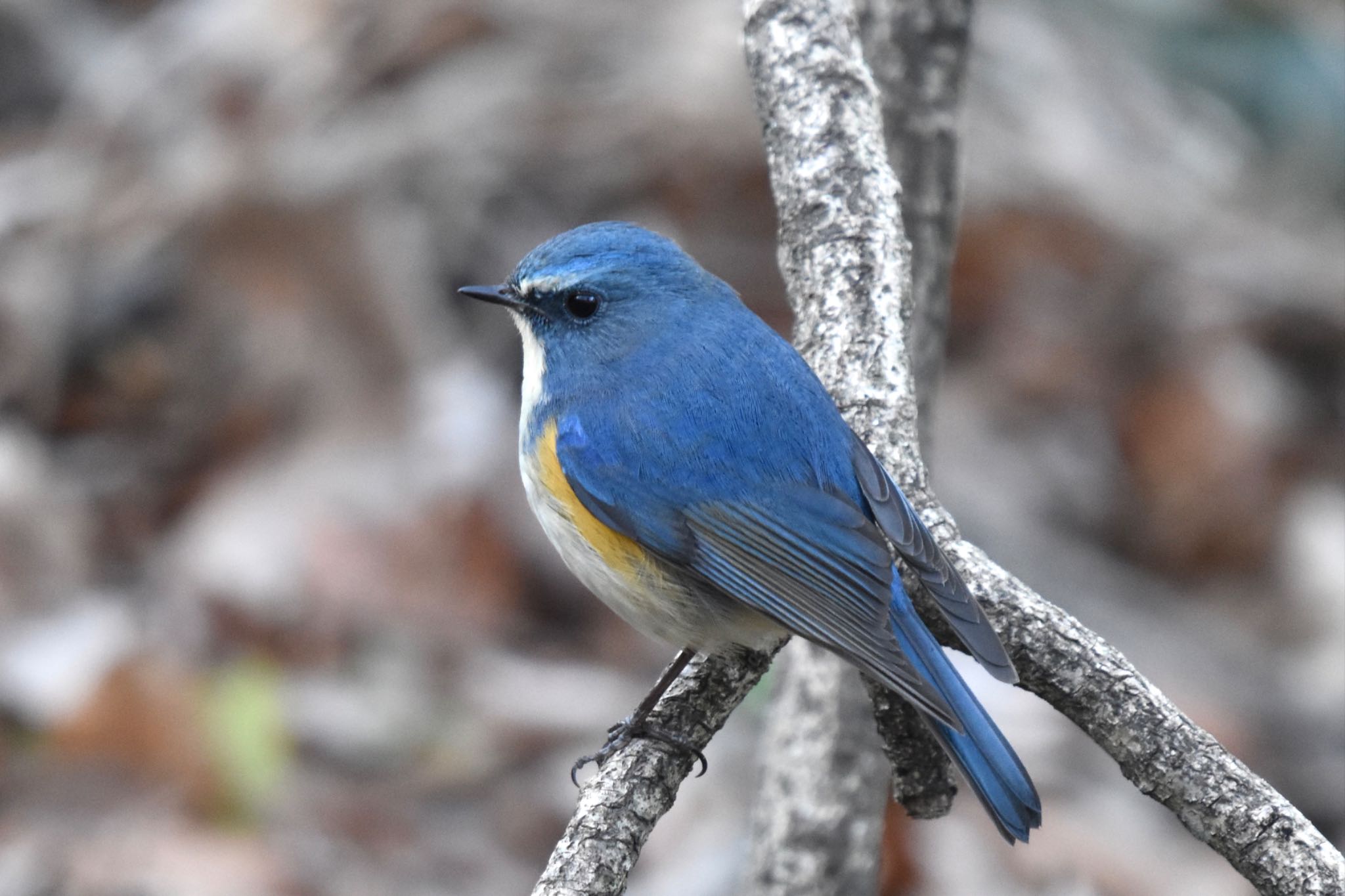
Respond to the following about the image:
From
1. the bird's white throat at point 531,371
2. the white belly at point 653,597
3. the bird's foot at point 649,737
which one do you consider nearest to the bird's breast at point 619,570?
the white belly at point 653,597

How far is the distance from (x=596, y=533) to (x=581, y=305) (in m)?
0.48

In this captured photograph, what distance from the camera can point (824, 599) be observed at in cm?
262

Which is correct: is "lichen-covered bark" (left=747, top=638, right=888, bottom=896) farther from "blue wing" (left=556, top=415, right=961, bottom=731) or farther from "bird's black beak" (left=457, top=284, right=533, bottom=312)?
"bird's black beak" (left=457, top=284, right=533, bottom=312)

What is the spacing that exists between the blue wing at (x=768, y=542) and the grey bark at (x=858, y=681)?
56 cm

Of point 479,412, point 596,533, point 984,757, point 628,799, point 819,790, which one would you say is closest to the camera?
point 628,799

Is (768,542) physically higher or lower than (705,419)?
lower

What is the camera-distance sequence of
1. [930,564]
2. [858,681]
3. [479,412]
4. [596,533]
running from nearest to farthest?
[930,564]
[596,533]
[858,681]
[479,412]

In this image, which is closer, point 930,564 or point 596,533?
point 930,564

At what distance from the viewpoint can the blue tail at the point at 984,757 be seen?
92.4 inches

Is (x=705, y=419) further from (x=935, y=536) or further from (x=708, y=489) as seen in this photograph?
(x=935, y=536)

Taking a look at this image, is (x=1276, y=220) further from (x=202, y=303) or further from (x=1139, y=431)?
(x=202, y=303)

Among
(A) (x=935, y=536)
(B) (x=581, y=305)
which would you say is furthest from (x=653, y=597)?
(B) (x=581, y=305)

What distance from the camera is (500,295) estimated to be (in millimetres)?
3098

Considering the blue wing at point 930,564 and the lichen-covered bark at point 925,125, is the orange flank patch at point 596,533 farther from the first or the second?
the lichen-covered bark at point 925,125
